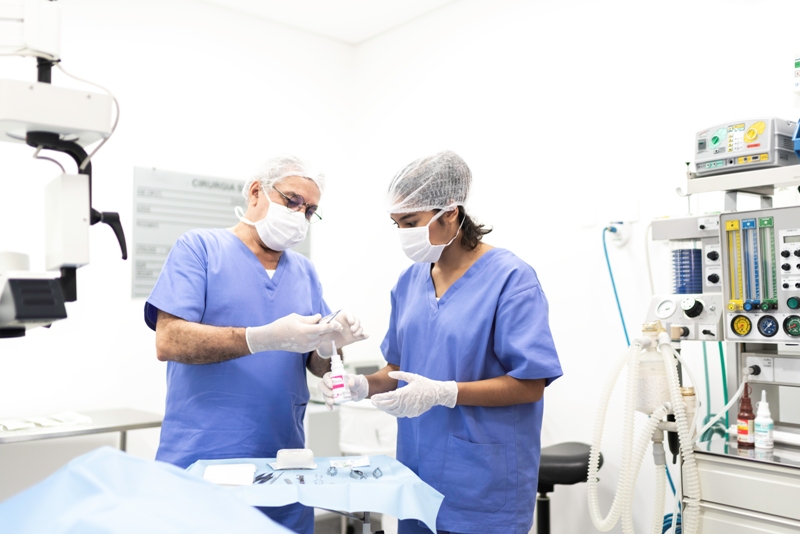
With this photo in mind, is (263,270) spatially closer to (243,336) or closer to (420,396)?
(243,336)

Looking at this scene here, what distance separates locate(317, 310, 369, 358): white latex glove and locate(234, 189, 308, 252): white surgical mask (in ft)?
0.88

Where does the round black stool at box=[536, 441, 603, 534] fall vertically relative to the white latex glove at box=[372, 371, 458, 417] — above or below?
below

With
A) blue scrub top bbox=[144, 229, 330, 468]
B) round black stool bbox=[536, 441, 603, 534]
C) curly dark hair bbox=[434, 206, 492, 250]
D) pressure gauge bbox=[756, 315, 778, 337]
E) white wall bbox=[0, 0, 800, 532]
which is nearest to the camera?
blue scrub top bbox=[144, 229, 330, 468]

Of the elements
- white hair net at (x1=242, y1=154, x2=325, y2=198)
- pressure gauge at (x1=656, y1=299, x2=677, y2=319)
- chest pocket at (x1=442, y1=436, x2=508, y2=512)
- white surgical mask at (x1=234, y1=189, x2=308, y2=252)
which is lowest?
chest pocket at (x1=442, y1=436, x2=508, y2=512)

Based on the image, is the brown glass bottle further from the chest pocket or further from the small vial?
the small vial

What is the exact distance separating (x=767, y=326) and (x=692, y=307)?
0.73 ft

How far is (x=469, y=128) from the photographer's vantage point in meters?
3.43

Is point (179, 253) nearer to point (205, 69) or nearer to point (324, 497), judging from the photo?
point (324, 497)

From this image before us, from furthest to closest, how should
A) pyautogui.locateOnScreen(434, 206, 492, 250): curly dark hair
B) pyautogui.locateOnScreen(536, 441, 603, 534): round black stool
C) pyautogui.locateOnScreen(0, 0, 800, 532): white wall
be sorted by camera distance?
pyautogui.locateOnScreen(0, 0, 800, 532): white wall < pyautogui.locateOnScreen(536, 441, 603, 534): round black stool < pyautogui.locateOnScreen(434, 206, 492, 250): curly dark hair

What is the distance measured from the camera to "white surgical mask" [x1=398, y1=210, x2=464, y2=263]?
1714 mm

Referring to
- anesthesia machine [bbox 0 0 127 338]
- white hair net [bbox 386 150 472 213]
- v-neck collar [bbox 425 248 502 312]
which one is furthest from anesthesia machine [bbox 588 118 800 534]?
anesthesia machine [bbox 0 0 127 338]

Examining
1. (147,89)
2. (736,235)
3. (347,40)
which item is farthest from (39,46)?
(347,40)

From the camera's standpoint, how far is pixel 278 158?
188cm

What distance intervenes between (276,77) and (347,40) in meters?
0.59
